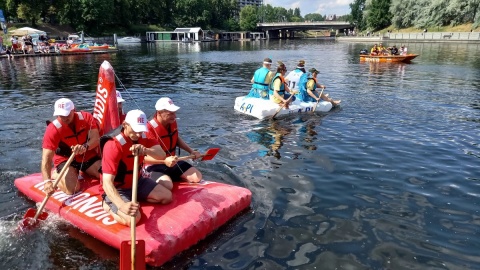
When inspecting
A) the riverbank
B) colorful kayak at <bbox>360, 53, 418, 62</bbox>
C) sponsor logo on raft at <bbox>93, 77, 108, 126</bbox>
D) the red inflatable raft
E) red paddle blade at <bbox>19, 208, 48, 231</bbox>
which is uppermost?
the riverbank

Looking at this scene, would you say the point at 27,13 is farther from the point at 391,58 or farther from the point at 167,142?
the point at 167,142

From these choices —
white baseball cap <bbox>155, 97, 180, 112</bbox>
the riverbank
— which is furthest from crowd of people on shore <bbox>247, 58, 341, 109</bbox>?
the riverbank

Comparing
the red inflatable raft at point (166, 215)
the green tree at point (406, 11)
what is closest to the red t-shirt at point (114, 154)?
the red inflatable raft at point (166, 215)

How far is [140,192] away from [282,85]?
29.7 ft

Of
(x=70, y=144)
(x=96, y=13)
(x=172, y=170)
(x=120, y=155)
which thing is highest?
(x=96, y=13)

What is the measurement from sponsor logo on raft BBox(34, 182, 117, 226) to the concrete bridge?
118 meters

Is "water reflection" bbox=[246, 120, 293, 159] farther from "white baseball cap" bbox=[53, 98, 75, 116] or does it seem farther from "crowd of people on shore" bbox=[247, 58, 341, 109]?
"white baseball cap" bbox=[53, 98, 75, 116]

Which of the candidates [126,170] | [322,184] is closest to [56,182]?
[126,170]

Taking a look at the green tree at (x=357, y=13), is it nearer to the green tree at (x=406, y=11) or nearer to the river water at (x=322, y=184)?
the green tree at (x=406, y=11)

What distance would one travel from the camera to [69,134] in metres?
6.93

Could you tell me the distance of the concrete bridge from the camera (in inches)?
4621

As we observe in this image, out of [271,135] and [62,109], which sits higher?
[62,109]

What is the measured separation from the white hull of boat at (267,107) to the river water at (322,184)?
1.07 ft

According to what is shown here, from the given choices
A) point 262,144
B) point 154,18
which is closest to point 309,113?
point 262,144
